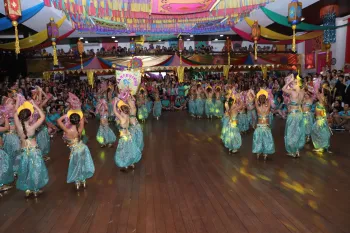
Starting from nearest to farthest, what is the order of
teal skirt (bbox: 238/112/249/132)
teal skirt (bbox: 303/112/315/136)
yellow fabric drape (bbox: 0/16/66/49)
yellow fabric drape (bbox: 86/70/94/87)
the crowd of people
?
1. the crowd of people
2. teal skirt (bbox: 303/112/315/136)
3. teal skirt (bbox: 238/112/249/132)
4. yellow fabric drape (bbox: 0/16/66/49)
5. yellow fabric drape (bbox: 86/70/94/87)

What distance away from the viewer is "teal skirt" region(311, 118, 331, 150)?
5.74 meters

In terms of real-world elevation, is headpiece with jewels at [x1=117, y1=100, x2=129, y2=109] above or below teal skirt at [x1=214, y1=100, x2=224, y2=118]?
above

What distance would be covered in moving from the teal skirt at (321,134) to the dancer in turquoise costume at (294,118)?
17.4 inches

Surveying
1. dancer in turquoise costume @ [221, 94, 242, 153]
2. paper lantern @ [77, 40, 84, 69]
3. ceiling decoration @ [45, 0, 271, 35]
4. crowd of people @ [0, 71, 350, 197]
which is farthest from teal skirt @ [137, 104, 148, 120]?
dancer in turquoise costume @ [221, 94, 242, 153]

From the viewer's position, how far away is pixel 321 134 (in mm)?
5785

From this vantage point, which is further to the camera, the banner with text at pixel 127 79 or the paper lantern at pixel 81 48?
the paper lantern at pixel 81 48

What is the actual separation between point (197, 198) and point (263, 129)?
2.16 meters

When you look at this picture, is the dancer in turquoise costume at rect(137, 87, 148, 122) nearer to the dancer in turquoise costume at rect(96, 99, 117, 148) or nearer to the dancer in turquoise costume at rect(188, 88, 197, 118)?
the dancer in turquoise costume at rect(188, 88, 197, 118)

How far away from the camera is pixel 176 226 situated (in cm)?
313

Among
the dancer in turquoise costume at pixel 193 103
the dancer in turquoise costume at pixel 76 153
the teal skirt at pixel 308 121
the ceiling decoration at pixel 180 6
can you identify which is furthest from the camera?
the dancer in turquoise costume at pixel 193 103

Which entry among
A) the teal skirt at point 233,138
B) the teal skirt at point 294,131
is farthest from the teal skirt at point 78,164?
the teal skirt at point 294,131

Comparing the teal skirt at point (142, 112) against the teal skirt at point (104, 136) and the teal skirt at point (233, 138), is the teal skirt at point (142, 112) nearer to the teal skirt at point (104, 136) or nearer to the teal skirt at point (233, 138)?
the teal skirt at point (104, 136)

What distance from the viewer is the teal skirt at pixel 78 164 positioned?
167 inches

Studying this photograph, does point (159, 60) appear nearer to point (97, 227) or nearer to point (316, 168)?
point (316, 168)
